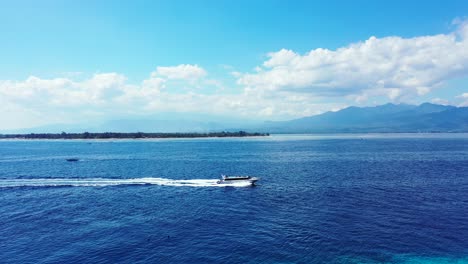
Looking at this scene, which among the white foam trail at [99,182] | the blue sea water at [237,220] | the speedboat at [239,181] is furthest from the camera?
the white foam trail at [99,182]

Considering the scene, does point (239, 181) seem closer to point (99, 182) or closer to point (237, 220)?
point (237, 220)

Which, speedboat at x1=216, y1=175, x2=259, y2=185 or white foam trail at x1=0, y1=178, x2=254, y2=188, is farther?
white foam trail at x1=0, y1=178, x2=254, y2=188

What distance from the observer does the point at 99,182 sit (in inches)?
2557

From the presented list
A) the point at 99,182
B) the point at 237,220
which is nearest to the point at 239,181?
the point at 237,220

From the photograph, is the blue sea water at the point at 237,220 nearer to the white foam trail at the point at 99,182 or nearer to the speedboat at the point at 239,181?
the white foam trail at the point at 99,182

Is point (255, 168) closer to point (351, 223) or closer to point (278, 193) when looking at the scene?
point (278, 193)

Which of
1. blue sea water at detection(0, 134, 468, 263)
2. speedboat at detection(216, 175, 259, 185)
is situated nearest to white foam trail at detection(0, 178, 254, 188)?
blue sea water at detection(0, 134, 468, 263)

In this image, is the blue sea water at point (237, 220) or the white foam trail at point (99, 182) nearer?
the blue sea water at point (237, 220)

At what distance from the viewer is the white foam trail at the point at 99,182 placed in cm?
6162

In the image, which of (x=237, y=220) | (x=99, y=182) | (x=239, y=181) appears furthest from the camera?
(x=99, y=182)

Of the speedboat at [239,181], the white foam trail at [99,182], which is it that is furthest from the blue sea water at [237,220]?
the speedboat at [239,181]

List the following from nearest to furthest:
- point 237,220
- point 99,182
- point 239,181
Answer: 1. point 237,220
2. point 239,181
3. point 99,182

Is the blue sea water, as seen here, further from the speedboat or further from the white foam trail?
the speedboat

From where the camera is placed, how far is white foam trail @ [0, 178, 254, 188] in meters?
61.6
